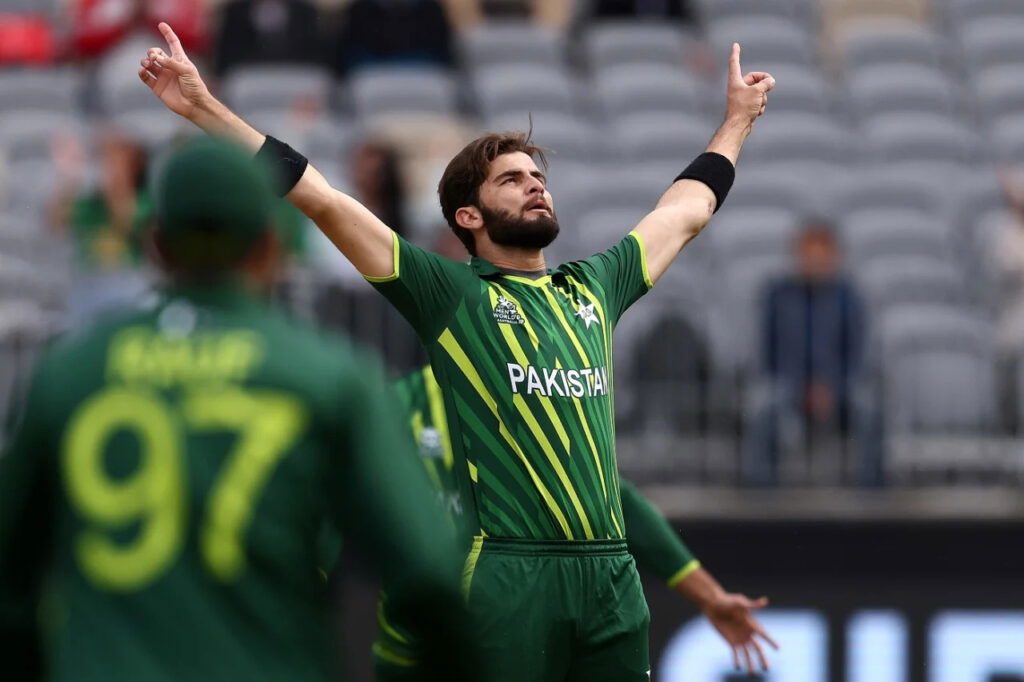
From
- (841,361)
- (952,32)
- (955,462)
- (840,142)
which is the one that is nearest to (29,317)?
(841,361)

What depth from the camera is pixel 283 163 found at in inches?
228

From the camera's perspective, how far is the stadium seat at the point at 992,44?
1633 centimetres

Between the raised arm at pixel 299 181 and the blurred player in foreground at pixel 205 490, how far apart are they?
2.23 metres

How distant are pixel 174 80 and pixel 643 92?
9921 millimetres

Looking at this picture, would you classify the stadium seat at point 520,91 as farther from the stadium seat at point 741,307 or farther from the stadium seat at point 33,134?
the stadium seat at point 33,134

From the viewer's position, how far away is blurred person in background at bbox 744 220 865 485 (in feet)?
34.1

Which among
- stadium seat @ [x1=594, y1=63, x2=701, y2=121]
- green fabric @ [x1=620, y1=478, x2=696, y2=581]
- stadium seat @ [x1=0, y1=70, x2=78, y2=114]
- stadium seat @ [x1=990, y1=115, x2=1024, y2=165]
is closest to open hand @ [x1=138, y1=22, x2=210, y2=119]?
green fabric @ [x1=620, y1=478, x2=696, y2=581]

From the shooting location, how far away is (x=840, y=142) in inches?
594

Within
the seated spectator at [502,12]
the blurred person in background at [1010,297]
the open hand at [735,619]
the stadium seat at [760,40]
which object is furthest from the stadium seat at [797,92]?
the open hand at [735,619]

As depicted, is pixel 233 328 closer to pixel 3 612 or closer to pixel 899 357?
pixel 3 612

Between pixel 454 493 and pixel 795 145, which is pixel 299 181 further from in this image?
pixel 795 145

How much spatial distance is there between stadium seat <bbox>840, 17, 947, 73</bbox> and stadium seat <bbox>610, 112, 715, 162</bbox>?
2.20 metres

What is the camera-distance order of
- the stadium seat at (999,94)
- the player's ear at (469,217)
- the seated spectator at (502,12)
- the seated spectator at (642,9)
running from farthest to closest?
the seated spectator at (502,12) → the seated spectator at (642,9) → the stadium seat at (999,94) → the player's ear at (469,217)

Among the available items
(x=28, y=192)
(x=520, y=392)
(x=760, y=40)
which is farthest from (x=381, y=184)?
(x=760, y=40)
